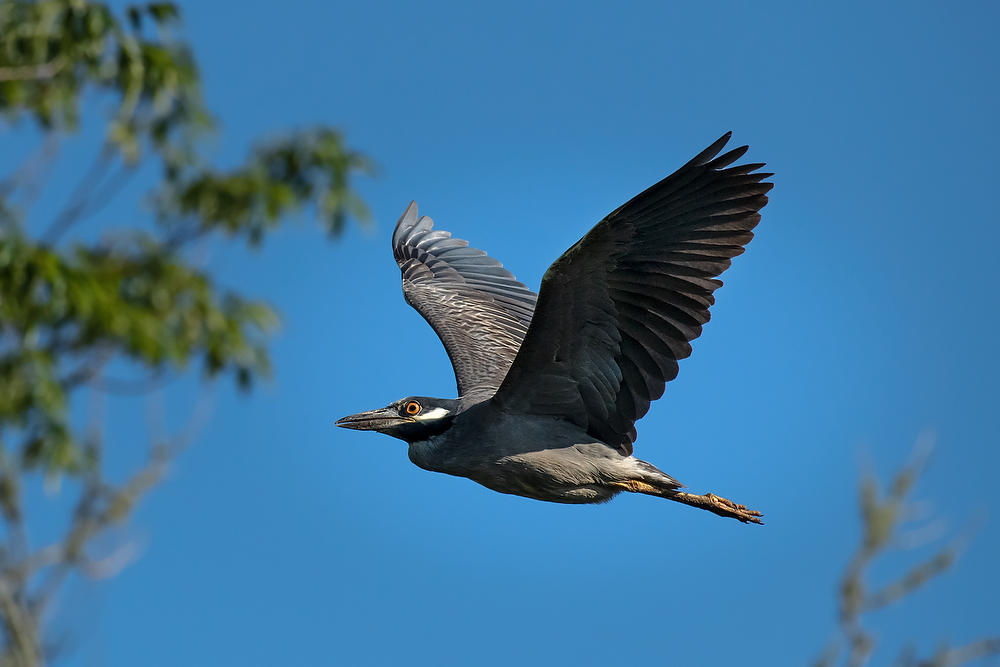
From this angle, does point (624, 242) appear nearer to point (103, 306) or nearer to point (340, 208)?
point (103, 306)

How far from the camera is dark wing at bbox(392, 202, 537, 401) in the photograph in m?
9.30

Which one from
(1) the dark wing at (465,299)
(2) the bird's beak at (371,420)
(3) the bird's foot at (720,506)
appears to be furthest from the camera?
(1) the dark wing at (465,299)

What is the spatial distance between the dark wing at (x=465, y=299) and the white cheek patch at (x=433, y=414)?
491 mm

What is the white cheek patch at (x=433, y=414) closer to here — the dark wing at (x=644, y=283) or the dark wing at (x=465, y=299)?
the dark wing at (x=465, y=299)

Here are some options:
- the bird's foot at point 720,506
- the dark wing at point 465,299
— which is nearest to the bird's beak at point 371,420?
the dark wing at point 465,299

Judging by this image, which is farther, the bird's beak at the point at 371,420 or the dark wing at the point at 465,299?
the dark wing at the point at 465,299

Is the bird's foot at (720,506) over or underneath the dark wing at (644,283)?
underneath

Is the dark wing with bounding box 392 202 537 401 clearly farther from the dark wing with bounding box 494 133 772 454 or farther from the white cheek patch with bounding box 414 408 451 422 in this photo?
the dark wing with bounding box 494 133 772 454

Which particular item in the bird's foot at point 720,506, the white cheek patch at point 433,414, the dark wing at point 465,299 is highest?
the dark wing at point 465,299

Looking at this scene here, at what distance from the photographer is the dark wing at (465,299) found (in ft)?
30.5

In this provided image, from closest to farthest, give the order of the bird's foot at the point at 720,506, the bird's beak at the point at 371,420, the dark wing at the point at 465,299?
the bird's foot at the point at 720,506 → the bird's beak at the point at 371,420 → the dark wing at the point at 465,299

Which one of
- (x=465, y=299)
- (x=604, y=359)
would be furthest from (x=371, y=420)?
(x=465, y=299)

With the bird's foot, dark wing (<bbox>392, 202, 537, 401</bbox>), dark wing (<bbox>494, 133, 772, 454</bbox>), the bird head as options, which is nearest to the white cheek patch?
the bird head

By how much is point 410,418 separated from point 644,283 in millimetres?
1811
